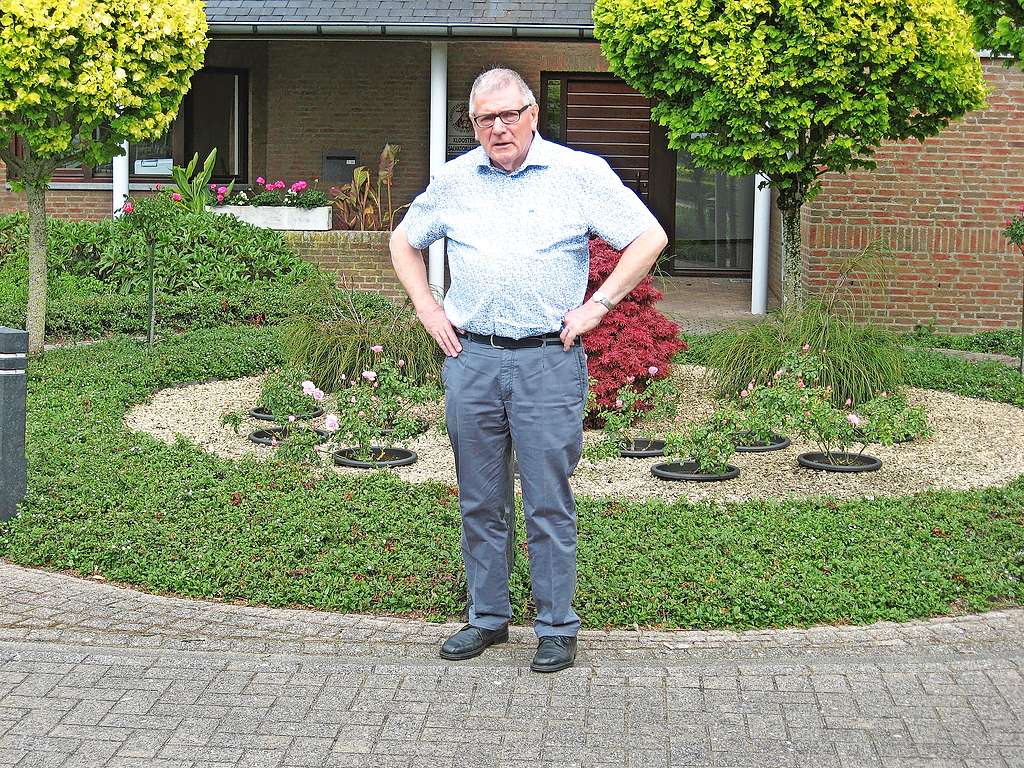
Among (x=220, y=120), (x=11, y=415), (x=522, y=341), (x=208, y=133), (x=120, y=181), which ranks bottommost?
(x=11, y=415)

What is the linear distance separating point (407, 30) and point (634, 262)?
1036 centimetres

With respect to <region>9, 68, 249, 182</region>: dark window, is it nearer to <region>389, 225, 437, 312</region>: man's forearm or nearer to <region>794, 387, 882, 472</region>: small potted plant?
<region>794, 387, 882, 472</region>: small potted plant

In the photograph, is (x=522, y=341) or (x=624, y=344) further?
(x=624, y=344)

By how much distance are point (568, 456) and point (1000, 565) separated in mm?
2208

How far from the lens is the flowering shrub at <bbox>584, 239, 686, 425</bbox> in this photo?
8.20m

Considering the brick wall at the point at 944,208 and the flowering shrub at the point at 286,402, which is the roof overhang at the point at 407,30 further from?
the flowering shrub at the point at 286,402

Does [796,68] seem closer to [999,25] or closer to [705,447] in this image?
[999,25]

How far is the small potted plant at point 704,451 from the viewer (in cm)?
712

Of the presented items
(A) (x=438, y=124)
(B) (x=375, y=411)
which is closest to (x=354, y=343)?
(B) (x=375, y=411)

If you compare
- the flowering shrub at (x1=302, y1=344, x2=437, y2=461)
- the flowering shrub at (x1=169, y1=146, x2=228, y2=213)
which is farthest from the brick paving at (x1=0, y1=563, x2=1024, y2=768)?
the flowering shrub at (x1=169, y1=146, x2=228, y2=213)

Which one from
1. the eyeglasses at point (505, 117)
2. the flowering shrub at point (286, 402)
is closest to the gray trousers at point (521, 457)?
the eyeglasses at point (505, 117)

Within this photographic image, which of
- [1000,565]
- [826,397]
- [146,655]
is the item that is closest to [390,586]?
[146,655]

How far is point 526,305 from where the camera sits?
441cm

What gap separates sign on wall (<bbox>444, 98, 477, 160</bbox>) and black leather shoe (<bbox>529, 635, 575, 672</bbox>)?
43.0 ft
